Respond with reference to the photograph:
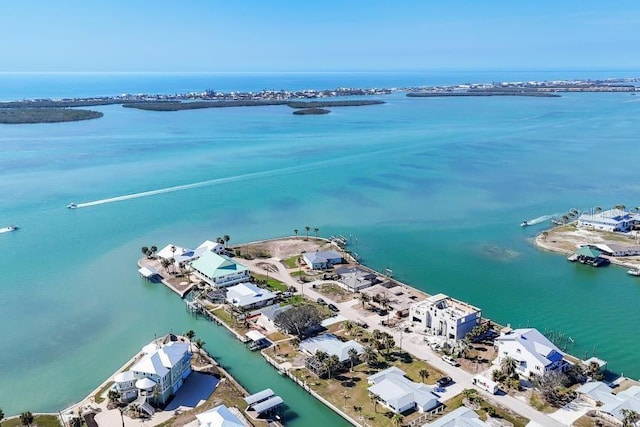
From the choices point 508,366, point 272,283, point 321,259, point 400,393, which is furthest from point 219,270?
point 508,366

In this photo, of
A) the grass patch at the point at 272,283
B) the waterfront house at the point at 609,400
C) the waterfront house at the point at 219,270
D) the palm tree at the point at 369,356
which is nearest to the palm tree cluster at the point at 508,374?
the waterfront house at the point at 609,400

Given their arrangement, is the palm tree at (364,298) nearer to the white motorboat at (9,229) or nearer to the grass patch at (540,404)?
the grass patch at (540,404)

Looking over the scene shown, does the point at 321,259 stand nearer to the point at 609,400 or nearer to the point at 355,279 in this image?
the point at 355,279

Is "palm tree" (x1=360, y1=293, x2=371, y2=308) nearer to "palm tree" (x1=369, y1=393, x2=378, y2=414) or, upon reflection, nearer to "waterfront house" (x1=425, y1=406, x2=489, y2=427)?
"palm tree" (x1=369, y1=393, x2=378, y2=414)

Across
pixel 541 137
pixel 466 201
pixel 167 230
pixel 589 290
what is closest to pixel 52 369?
pixel 167 230

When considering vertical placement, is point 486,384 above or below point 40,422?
above

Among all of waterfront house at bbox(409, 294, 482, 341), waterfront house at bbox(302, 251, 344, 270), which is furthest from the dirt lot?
waterfront house at bbox(409, 294, 482, 341)

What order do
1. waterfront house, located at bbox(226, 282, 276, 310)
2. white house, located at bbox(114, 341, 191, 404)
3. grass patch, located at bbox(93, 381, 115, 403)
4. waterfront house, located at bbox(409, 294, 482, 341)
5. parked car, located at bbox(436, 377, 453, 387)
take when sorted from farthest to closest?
waterfront house, located at bbox(226, 282, 276, 310)
waterfront house, located at bbox(409, 294, 482, 341)
parked car, located at bbox(436, 377, 453, 387)
grass patch, located at bbox(93, 381, 115, 403)
white house, located at bbox(114, 341, 191, 404)
